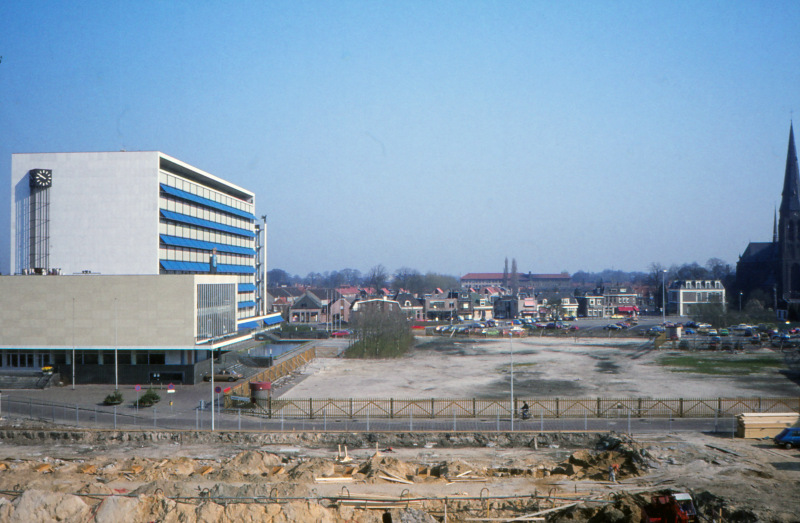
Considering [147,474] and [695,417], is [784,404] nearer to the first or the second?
[695,417]

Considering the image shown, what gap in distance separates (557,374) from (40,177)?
1973 inches

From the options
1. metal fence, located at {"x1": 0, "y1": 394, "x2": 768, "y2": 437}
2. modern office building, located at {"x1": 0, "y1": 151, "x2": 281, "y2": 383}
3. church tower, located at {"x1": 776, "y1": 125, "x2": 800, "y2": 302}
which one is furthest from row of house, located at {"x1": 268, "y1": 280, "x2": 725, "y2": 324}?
metal fence, located at {"x1": 0, "y1": 394, "x2": 768, "y2": 437}

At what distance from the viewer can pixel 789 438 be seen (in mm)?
27609

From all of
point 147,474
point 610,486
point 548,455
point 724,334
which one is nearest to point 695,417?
point 548,455

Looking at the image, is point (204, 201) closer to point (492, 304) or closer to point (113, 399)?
point (113, 399)

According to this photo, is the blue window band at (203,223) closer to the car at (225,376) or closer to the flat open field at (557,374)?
the car at (225,376)

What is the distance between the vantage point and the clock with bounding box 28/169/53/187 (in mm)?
49812

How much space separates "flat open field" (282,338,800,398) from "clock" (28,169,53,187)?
29.0 metres

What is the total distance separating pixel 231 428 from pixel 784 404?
111ft

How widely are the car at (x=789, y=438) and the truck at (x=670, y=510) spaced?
14.0 metres

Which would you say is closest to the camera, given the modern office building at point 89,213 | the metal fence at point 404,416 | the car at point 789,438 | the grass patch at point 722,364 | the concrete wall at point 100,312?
the car at point 789,438

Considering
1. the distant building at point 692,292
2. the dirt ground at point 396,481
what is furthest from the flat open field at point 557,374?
the distant building at point 692,292

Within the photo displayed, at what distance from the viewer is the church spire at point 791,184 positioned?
110812 mm

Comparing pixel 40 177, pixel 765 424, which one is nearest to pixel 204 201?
pixel 40 177
